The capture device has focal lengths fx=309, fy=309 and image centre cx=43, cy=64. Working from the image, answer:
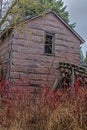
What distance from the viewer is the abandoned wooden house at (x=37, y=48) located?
18.7m

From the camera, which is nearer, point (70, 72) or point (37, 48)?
point (70, 72)

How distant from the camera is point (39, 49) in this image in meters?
19.7

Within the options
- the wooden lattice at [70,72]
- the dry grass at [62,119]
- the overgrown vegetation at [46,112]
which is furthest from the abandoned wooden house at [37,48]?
the dry grass at [62,119]

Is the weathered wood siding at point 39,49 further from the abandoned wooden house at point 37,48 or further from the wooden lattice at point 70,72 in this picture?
the wooden lattice at point 70,72

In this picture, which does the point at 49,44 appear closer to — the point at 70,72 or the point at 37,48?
the point at 37,48

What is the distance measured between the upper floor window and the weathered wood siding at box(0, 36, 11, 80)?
2573mm

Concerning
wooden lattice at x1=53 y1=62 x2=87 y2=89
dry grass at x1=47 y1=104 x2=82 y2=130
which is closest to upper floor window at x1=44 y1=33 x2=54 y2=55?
wooden lattice at x1=53 y1=62 x2=87 y2=89

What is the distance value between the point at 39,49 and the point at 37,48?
5.7 inches

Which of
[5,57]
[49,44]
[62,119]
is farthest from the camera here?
[49,44]

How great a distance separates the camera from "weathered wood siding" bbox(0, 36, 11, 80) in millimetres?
18816

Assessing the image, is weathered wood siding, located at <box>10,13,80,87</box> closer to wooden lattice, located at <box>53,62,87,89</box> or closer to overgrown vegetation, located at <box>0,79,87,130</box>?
wooden lattice, located at <box>53,62,87,89</box>

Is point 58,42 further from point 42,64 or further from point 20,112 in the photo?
point 20,112

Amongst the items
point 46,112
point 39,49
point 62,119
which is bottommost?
point 62,119

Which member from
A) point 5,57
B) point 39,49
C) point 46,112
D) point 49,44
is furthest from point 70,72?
point 5,57
